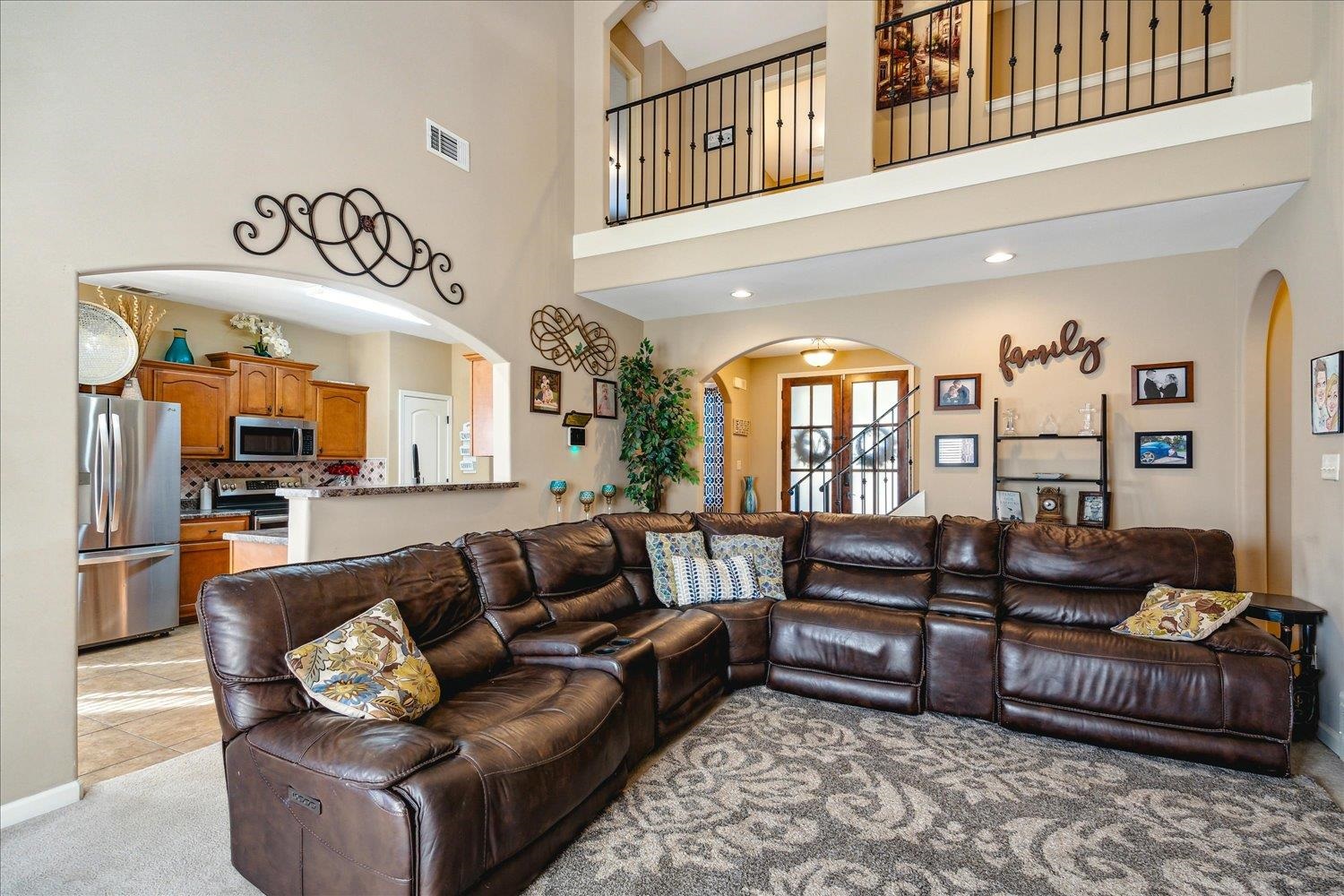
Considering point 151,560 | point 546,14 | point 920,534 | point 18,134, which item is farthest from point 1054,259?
point 151,560

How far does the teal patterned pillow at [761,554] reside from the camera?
3916 mm

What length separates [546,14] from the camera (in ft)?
16.2

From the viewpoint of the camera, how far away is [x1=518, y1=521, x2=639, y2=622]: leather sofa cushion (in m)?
3.26

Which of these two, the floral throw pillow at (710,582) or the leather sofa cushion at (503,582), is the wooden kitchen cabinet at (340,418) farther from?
the floral throw pillow at (710,582)

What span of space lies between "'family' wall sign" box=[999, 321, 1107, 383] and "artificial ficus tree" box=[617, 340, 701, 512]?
2577 millimetres

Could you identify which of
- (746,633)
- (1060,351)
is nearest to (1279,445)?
(1060,351)

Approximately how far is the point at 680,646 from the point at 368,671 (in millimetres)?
1460

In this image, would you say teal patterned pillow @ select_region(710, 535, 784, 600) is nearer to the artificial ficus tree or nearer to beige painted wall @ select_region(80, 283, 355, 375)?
the artificial ficus tree

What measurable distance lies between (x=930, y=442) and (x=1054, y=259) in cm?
154

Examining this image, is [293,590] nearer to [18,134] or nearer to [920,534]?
[18,134]

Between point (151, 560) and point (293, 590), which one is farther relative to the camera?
point (151, 560)

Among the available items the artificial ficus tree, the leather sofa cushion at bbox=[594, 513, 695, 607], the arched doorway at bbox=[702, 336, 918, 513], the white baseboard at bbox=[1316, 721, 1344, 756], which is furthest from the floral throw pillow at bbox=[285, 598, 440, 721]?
the arched doorway at bbox=[702, 336, 918, 513]

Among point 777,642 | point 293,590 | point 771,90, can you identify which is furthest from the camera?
point 771,90

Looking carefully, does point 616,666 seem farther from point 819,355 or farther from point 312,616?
point 819,355
